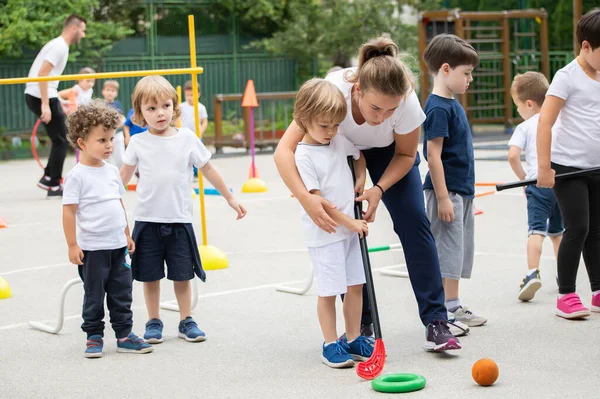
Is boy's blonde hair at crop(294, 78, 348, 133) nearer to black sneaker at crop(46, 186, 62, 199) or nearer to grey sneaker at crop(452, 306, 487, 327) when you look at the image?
grey sneaker at crop(452, 306, 487, 327)

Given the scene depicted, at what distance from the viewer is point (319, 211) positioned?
441 centimetres

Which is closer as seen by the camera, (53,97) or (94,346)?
(94,346)

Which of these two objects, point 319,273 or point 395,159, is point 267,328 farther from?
point 395,159

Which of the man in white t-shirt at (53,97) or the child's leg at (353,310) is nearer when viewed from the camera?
the child's leg at (353,310)

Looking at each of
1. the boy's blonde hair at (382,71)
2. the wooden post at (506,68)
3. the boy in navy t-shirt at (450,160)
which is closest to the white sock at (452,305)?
the boy in navy t-shirt at (450,160)

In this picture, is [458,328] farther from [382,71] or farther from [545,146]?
[382,71]

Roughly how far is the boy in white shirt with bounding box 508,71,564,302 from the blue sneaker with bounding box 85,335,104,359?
100 inches

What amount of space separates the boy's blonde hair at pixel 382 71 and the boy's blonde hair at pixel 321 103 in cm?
12

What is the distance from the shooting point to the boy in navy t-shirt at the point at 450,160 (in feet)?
16.7

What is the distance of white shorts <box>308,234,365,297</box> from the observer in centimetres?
452

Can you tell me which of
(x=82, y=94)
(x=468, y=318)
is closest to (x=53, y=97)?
(x=82, y=94)

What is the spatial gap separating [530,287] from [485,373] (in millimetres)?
1757

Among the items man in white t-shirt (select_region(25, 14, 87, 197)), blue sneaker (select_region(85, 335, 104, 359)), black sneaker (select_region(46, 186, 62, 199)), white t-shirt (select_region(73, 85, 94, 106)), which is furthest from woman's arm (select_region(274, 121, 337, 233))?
white t-shirt (select_region(73, 85, 94, 106))

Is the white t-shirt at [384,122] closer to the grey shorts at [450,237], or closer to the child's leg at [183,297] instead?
the grey shorts at [450,237]
